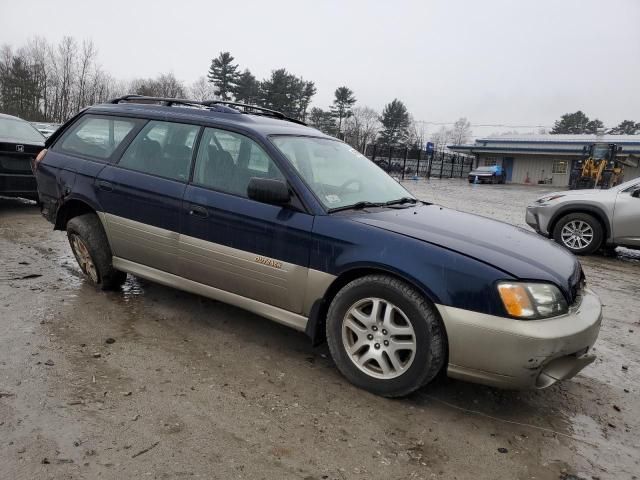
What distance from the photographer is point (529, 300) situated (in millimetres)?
2668

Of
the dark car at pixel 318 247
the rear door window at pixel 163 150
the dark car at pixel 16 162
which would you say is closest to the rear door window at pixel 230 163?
the dark car at pixel 318 247

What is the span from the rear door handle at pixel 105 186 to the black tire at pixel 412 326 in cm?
224

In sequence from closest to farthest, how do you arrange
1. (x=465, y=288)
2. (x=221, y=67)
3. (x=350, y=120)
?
(x=465, y=288) < (x=221, y=67) < (x=350, y=120)

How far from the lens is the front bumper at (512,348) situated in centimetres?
261

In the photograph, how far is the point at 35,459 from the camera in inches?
89.4

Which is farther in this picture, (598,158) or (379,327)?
(598,158)

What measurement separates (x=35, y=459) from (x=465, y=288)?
2266mm

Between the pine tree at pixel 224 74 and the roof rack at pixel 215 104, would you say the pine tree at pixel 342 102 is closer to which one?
the pine tree at pixel 224 74

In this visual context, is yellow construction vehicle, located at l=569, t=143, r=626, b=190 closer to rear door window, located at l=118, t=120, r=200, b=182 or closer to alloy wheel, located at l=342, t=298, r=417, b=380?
rear door window, located at l=118, t=120, r=200, b=182

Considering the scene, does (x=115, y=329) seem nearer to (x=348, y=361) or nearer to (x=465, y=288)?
(x=348, y=361)

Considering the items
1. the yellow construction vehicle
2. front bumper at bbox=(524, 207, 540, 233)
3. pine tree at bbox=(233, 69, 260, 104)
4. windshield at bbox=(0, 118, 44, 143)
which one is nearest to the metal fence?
the yellow construction vehicle

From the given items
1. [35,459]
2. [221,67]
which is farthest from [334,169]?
[221,67]

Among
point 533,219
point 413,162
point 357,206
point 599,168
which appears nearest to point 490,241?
point 357,206

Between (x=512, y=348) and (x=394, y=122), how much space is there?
69.3 m
